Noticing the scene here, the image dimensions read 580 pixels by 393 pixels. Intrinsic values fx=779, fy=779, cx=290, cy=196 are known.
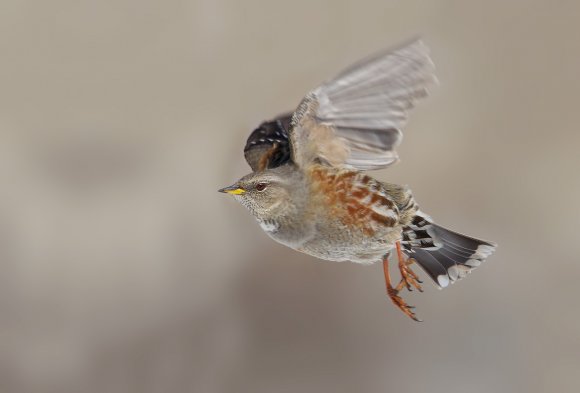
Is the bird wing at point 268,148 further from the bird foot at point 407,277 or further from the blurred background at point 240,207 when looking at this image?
the blurred background at point 240,207

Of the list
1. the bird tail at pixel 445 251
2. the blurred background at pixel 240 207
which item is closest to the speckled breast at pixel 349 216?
the bird tail at pixel 445 251

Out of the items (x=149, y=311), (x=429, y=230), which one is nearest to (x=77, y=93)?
(x=149, y=311)

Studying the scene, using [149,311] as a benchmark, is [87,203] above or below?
above

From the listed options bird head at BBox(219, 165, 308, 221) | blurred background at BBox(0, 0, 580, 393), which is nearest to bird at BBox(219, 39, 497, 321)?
bird head at BBox(219, 165, 308, 221)

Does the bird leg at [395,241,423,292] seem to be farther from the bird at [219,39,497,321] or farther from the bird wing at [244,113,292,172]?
the bird wing at [244,113,292,172]

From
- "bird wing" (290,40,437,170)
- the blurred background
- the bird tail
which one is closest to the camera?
"bird wing" (290,40,437,170)

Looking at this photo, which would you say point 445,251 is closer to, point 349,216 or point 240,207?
point 349,216

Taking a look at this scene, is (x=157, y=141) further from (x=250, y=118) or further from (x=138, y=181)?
(x=250, y=118)
